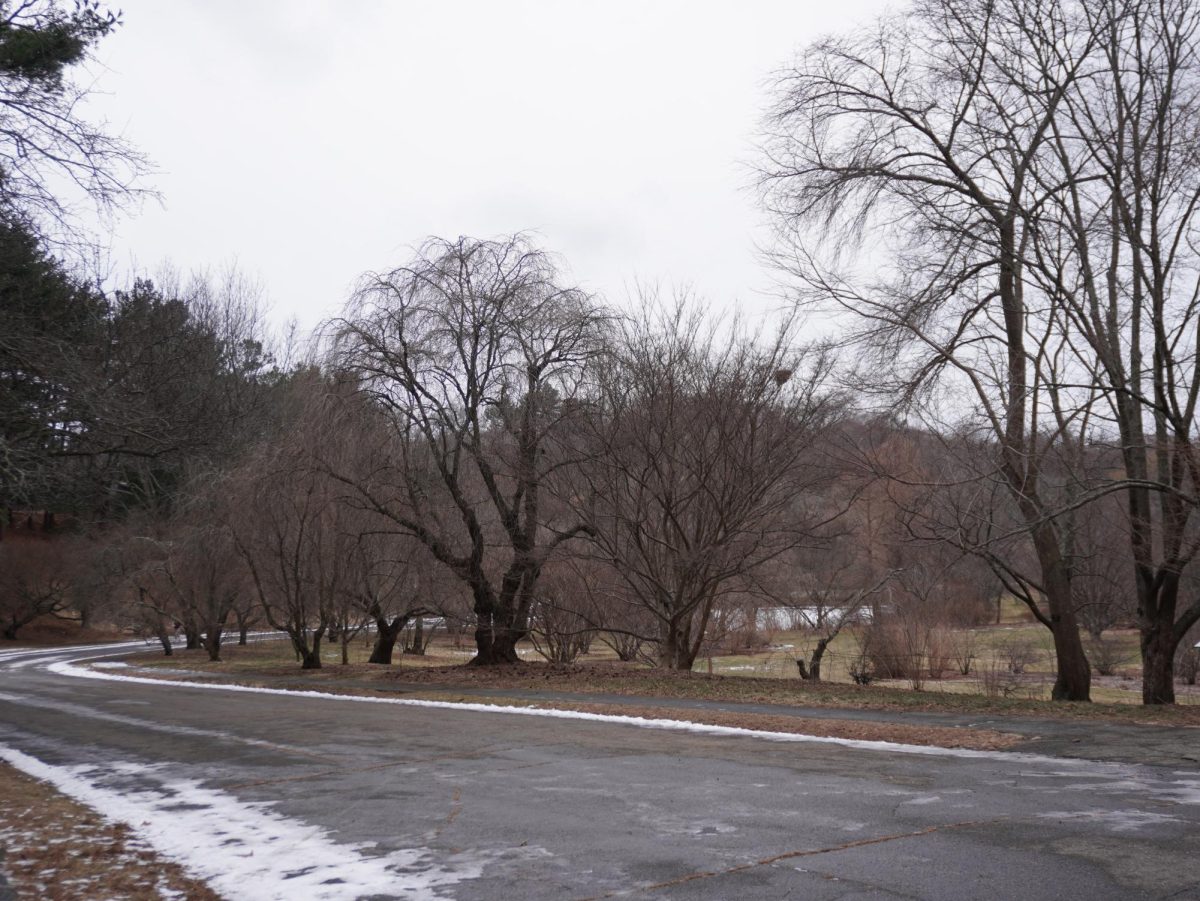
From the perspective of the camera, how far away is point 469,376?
20.5m

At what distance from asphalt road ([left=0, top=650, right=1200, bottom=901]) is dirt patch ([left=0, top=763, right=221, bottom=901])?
1.42 ft

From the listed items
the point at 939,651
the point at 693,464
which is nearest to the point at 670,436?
the point at 693,464

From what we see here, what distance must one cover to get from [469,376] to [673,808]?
46.9 ft

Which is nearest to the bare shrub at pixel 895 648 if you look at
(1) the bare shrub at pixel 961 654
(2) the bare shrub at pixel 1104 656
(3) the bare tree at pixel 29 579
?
(1) the bare shrub at pixel 961 654

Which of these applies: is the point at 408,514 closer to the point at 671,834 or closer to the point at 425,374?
the point at 425,374

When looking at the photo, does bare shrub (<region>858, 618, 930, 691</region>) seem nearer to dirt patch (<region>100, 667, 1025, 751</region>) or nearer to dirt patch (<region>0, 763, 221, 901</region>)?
dirt patch (<region>100, 667, 1025, 751</region>)

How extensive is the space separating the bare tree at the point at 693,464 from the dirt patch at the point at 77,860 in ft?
40.8

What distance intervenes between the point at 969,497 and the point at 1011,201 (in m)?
4.53

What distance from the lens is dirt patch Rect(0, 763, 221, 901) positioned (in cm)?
551

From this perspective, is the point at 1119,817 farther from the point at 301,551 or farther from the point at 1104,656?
the point at 1104,656

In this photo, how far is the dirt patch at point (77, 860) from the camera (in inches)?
217

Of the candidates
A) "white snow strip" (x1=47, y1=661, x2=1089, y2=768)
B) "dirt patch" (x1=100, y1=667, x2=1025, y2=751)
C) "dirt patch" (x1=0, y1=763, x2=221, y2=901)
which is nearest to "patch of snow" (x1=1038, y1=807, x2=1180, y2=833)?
"white snow strip" (x1=47, y1=661, x2=1089, y2=768)

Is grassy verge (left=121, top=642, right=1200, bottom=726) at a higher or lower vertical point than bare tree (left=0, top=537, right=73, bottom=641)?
lower

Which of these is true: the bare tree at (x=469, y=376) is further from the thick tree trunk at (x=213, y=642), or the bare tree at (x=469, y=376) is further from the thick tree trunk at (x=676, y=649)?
the thick tree trunk at (x=213, y=642)
